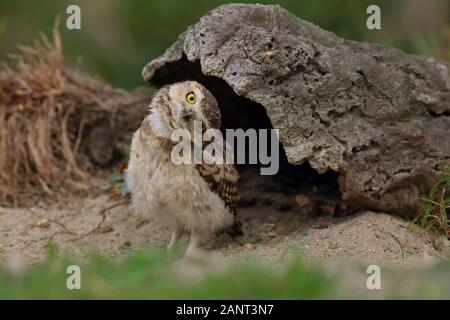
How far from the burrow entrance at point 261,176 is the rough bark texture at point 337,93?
0.12m

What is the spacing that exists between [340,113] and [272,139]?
76 cm

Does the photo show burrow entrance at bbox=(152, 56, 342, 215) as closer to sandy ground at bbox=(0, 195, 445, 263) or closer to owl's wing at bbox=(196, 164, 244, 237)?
sandy ground at bbox=(0, 195, 445, 263)

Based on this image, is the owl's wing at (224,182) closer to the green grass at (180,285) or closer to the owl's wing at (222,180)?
the owl's wing at (222,180)

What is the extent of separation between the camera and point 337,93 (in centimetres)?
553

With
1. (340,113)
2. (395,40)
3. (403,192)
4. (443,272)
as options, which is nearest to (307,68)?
(340,113)

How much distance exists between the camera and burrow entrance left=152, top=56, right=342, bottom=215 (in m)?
6.04

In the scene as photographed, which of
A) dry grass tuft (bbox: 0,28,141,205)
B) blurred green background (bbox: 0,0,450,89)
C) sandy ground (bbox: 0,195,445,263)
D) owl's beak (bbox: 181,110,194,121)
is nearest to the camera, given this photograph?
owl's beak (bbox: 181,110,194,121)

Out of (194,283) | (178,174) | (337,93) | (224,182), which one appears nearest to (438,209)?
(337,93)

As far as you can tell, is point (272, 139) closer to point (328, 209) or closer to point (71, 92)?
point (328, 209)

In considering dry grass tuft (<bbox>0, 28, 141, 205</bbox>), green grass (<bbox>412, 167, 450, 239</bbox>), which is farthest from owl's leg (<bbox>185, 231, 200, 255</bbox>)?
dry grass tuft (<bbox>0, 28, 141, 205</bbox>)

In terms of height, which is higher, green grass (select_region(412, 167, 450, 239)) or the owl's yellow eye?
the owl's yellow eye

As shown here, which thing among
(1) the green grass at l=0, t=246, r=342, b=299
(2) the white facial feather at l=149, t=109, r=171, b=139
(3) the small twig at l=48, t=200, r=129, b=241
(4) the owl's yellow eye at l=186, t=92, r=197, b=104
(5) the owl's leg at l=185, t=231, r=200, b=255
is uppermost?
(4) the owl's yellow eye at l=186, t=92, r=197, b=104

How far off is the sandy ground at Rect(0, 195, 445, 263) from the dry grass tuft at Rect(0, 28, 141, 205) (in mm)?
363

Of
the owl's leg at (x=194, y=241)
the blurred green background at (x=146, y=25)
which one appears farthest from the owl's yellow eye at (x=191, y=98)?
the blurred green background at (x=146, y=25)
